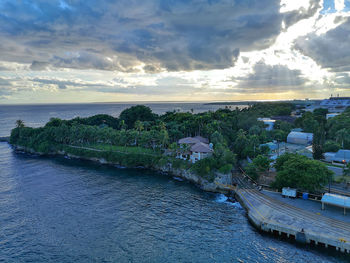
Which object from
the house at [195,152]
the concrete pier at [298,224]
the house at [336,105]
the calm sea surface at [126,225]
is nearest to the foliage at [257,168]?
the concrete pier at [298,224]

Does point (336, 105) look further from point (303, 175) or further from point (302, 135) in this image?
point (303, 175)

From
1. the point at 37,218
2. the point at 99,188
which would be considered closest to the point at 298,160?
the point at 99,188

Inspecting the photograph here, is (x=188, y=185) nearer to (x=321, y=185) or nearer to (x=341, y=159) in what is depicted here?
(x=321, y=185)

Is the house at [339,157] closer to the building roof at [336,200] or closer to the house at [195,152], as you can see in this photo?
the building roof at [336,200]

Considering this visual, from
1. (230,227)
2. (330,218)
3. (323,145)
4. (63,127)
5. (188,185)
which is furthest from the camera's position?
(63,127)

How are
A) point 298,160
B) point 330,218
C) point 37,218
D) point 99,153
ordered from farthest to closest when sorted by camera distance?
point 99,153
point 298,160
point 37,218
point 330,218

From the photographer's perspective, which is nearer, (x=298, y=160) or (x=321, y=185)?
(x=321, y=185)

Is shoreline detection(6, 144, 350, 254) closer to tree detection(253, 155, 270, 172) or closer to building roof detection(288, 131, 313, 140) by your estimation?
tree detection(253, 155, 270, 172)
